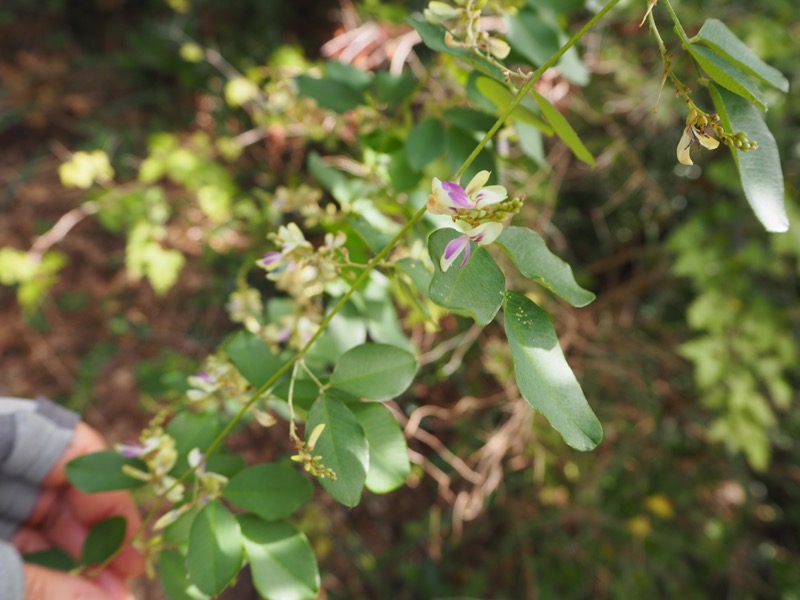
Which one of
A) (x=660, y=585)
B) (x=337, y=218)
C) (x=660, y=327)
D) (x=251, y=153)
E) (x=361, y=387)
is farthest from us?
(x=251, y=153)

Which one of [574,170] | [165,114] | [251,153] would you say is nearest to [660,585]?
[574,170]

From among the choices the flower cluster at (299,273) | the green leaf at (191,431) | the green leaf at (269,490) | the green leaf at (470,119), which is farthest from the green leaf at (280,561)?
the green leaf at (470,119)

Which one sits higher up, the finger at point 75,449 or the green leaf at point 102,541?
the green leaf at point 102,541

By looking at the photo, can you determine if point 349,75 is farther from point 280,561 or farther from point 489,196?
point 280,561

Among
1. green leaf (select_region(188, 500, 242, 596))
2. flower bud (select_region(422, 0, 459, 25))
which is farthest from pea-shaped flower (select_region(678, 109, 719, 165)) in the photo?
green leaf (select_region(188, 500, 242, 596))

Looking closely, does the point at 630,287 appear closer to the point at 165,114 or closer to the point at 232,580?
the point at 232,580

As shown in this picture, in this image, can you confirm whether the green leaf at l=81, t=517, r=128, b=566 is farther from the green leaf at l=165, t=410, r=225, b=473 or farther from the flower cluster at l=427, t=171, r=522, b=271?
the flower cluster at l=427, t=171, r=522, b=271

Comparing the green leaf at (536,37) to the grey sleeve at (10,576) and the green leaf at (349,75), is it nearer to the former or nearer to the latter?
the green leaf at (349,75)
